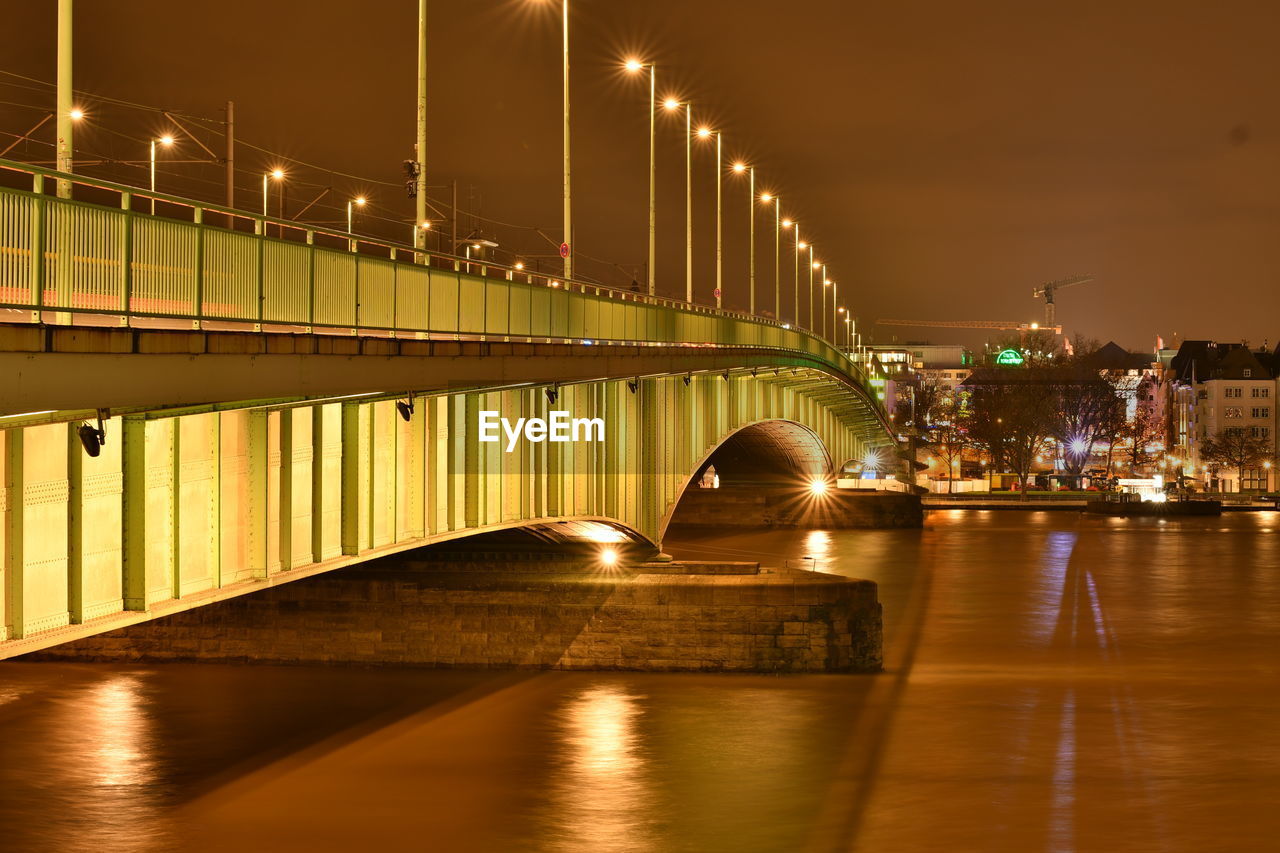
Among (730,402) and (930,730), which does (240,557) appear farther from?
(730,402)

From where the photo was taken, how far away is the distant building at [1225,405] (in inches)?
5689

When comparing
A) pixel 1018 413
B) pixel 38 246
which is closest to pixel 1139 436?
pixel 1018 413

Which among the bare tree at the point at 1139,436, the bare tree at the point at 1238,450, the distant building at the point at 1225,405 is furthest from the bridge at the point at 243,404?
the distant building at the point at 1225,405

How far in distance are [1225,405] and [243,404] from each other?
470 feet

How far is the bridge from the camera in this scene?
585 inches

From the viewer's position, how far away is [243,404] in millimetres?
17578

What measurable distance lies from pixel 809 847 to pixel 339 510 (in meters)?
7.73

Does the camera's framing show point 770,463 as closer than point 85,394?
No

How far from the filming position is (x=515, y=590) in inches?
A: 1347

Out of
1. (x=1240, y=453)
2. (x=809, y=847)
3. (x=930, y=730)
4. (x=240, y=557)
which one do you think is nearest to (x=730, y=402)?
(x=930, y=730)

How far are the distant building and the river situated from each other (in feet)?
357

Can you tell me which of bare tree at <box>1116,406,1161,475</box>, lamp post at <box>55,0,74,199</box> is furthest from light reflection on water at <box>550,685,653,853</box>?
bare tree at <box>1116,406,1161,475</box>

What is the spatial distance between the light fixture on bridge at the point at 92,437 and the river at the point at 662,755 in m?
9.02

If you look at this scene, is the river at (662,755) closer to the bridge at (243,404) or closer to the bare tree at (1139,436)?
the bridge at (243,404)
